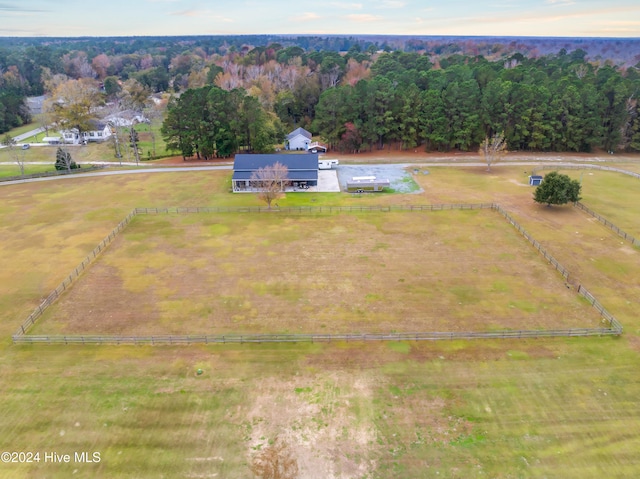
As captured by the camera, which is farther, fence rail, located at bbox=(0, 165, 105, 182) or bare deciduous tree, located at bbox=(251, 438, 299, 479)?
fence rail, located at bbox=(0, 165, 105, 182)

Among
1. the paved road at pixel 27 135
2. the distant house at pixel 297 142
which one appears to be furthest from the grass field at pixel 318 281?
the paved road at pixel 27 135

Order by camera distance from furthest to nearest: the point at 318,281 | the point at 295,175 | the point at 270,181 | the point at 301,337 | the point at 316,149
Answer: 1. the point at 316,149
2. the point at 295,175
3. the point at 270,181
4. the point at 318,281
5. the point at 301,337

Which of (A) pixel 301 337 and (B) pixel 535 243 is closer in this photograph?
(A) pixel 301 337

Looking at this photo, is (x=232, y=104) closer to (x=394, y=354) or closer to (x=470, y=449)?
(x=394, y=354)

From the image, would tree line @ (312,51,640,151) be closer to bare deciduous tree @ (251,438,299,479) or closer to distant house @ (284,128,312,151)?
distant house @ (284,128,312,151)

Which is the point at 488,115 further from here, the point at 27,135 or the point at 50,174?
the point at 27,135

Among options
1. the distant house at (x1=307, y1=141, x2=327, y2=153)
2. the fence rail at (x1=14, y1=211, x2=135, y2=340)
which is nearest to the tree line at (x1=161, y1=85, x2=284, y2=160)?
the distant house at (x1=307, y1=141, x2=327, y2=153)

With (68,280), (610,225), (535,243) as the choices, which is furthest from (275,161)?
(610,225)

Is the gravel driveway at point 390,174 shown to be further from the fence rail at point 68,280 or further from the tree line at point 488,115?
the fence rail at point 68,280
